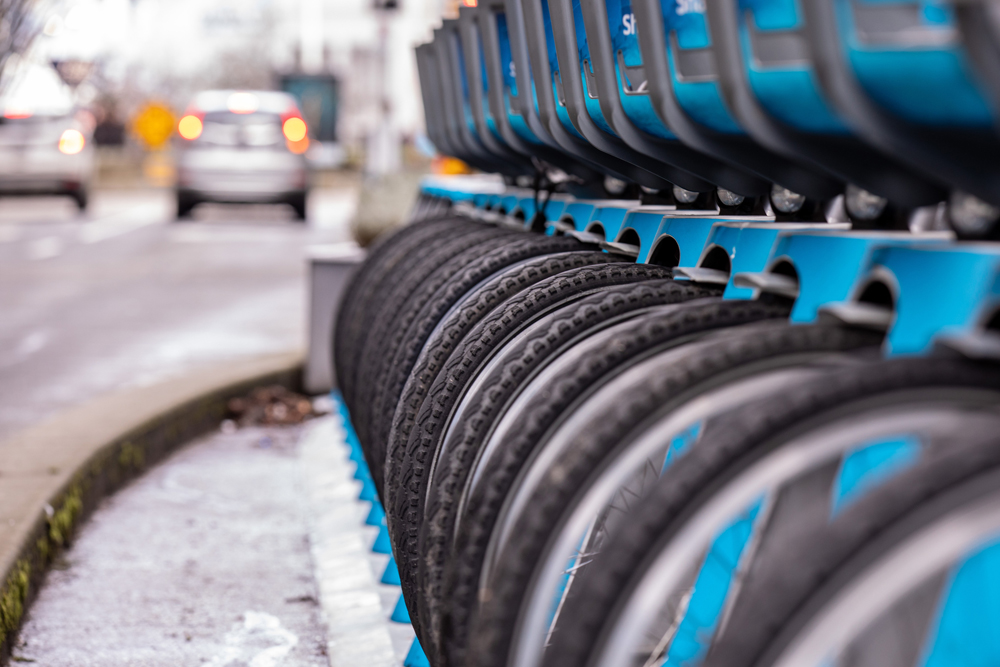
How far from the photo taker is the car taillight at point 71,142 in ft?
62.0

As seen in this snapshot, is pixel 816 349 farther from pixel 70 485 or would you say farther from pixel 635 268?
pixel 70 485

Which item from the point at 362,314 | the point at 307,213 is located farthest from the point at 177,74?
the point at 362,314

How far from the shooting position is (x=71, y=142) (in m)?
19.1

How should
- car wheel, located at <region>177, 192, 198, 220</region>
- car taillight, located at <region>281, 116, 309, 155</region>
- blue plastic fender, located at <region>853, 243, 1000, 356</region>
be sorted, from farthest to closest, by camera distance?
car wheel, located at <region>177, 192, 198, 220</region>
car taillight, located at <region>281, 116, 309, 155</region>
blue plastic fender, located at <region>853, 243, 1000, 356</region>

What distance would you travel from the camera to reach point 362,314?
430 centimetres

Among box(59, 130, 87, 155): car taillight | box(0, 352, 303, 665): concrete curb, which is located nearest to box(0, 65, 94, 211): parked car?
box(59, 130, 87, 155): car taillight

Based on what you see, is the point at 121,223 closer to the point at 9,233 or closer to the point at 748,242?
the point at 9,233

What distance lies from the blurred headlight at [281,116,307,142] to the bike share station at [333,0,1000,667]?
14.7 meters

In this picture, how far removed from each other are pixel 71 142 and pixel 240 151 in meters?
3.41

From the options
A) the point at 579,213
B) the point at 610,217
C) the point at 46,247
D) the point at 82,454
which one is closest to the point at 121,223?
the point at 46,247

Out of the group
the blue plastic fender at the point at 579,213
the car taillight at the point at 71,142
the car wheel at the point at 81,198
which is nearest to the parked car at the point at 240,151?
the car taillight at the point at 71,142

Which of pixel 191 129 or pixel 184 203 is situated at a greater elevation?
pixel 191 129

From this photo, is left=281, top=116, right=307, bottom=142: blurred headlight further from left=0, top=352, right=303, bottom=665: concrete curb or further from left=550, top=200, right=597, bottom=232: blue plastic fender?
left=550, top=200, right=597, bottom=232: blue plastic fender

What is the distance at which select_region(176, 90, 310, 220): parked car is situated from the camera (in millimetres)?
17172
